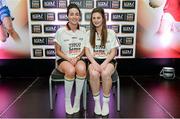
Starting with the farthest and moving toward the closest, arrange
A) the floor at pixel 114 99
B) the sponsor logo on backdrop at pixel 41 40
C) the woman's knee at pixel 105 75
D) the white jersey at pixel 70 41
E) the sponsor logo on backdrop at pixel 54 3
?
the sponsor logo on backdrop at pixel 41 40 < the sponsor logo on backdrop at pixel 54 3 < the white jersey at pixel 70 41 < the floor at pixel 114 99 < the woman's knee at pixel 105 75

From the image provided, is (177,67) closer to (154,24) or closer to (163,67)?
(163,67)

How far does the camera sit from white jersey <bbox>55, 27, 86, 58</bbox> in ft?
10.5

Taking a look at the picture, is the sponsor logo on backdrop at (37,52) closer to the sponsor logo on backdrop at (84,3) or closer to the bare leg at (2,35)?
the bare leg at (2,35)

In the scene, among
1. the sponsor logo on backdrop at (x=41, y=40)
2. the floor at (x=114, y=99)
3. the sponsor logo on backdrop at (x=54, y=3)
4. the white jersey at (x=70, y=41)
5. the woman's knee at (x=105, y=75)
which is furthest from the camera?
the sponsor logo on backdrop at (x=41, y=40)

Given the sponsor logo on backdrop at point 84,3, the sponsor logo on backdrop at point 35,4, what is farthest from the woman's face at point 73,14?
the sponsor logo on backdrop at point 35,4

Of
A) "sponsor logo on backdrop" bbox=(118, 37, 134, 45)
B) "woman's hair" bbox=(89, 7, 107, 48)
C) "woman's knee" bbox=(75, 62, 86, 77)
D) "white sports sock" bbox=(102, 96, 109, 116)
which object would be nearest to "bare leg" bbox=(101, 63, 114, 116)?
"white sports sock" bbox=(102, 96, 109, 116)

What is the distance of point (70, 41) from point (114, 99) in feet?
3.30

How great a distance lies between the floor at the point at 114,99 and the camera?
121 inches

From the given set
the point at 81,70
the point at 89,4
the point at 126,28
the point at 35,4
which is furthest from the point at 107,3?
the point at 81,70

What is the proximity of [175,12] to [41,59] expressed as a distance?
2343 mm

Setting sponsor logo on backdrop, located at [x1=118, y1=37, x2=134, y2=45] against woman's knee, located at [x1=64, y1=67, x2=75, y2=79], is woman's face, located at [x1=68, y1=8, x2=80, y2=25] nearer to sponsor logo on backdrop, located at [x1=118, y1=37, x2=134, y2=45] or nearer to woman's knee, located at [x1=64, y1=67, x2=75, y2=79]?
woman's knee, located at [x1=64, y1=67, x2=75, y2=79]

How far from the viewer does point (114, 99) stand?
3588mm

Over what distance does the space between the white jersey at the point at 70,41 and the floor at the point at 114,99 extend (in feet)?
2.24

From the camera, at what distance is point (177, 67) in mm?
4684
